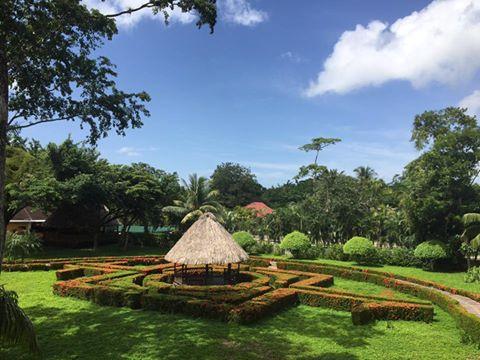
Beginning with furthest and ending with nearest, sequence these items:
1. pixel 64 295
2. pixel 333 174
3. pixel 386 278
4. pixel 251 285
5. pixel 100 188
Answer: pixel 333 174 < pixel 100 188 < pixel 386 278 < pixel 251 285 < pixel 64 295

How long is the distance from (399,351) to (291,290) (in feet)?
19.9

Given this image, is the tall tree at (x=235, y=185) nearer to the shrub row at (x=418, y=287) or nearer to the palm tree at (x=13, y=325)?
the shrub row at (x=418, y=287)

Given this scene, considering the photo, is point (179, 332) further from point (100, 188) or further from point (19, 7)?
point (100, 188)

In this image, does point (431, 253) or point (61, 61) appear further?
point (431, 253)

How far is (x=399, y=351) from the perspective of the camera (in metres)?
10.5

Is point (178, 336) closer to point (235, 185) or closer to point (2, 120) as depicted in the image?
point (2, 120)

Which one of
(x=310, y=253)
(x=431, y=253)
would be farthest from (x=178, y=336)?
(x=310, y=253)

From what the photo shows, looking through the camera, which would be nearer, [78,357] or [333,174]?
[78,357]

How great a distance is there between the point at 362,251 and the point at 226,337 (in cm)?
1975

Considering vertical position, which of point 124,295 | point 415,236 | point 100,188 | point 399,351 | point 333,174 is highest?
point 333,174

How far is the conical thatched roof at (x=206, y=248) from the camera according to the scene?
691 inches

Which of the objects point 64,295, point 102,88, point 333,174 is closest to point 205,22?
point 102,88

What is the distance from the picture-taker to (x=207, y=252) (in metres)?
17.7

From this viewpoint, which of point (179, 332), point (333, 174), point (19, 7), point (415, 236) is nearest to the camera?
point (19, 7)
